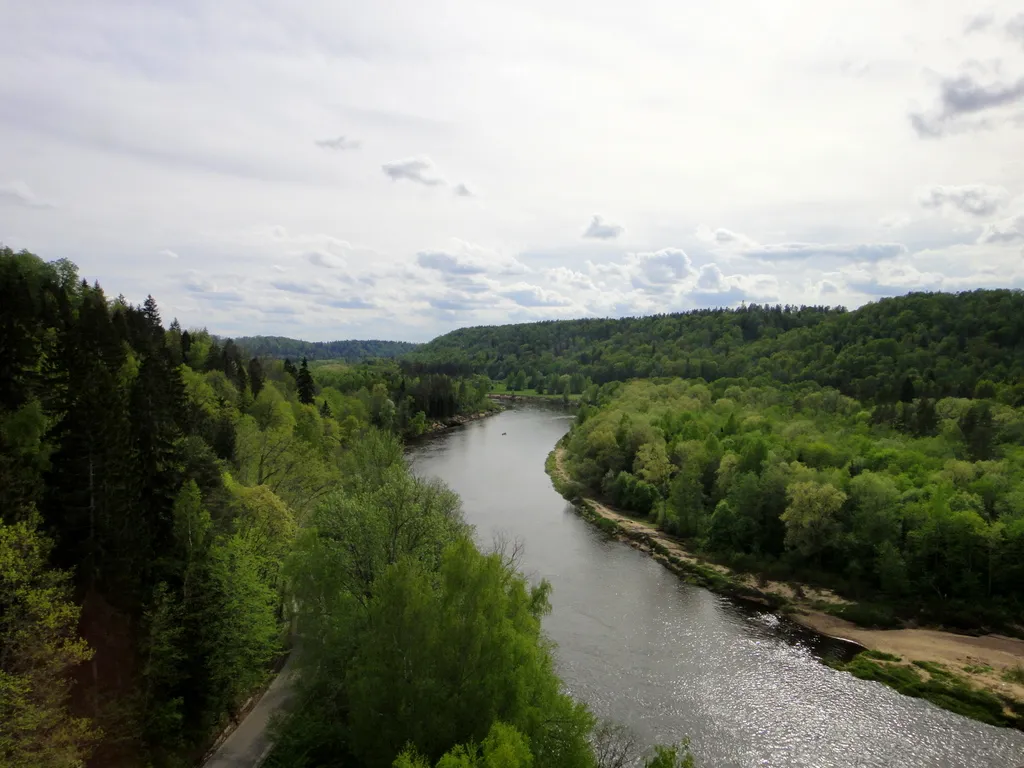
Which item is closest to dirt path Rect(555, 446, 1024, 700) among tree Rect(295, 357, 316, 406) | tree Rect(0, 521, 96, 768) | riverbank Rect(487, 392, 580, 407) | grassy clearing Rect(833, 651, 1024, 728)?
grassy clearing Rect(833, 651, 1024, 728)

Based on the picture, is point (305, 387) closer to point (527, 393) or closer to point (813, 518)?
point (813, 518)

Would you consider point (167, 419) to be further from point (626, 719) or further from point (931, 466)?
point (931, 466)

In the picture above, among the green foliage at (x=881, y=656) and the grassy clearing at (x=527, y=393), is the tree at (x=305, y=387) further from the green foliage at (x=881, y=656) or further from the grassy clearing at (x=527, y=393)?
the grassy clearing at (x=527, y=393)

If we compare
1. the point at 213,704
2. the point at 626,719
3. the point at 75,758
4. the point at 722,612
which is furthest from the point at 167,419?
the point at 722,612

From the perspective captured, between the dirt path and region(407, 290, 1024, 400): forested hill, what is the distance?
4635 cm

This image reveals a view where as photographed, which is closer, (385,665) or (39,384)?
(385,665)

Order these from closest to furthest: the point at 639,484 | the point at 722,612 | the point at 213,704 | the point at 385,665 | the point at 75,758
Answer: the point at 75,758, the point at 385,665, the point at 213,704, the point at 722,612, the point at 639,484

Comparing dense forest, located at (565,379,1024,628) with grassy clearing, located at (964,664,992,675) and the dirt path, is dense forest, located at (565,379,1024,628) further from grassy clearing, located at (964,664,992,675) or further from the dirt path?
grassy clearing, located at (964,664,992,675)

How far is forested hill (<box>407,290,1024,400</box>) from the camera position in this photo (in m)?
80.8

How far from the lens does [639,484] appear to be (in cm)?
5278

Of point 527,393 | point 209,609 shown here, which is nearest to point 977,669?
point 209,609

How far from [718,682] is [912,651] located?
37.7 feet

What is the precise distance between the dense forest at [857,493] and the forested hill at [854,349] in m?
15.0

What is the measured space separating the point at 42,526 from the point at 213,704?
293 inches
